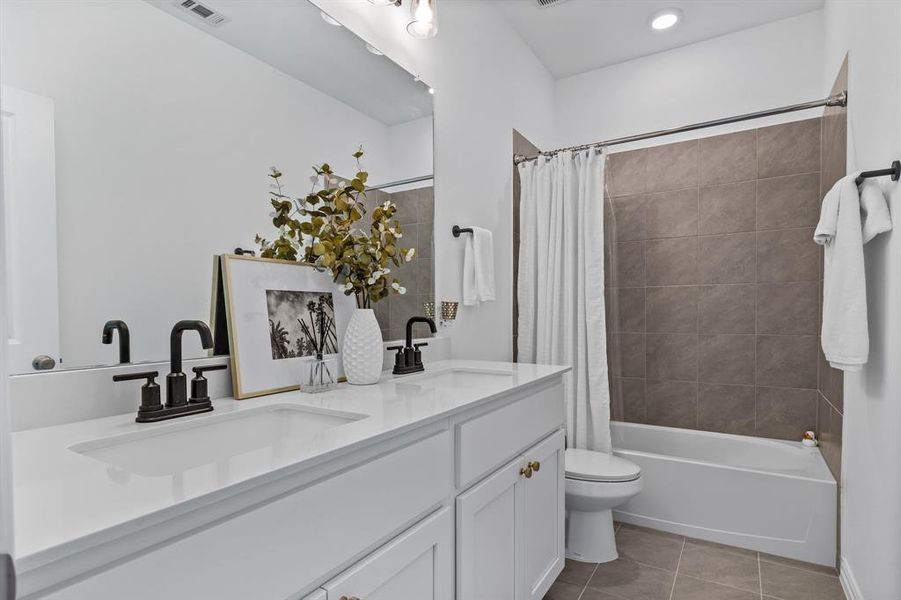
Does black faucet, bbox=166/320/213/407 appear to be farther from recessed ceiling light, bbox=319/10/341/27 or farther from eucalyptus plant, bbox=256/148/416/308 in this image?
recessed ceiling light, bbox=319/10/341/27

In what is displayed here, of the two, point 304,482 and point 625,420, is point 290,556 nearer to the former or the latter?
point 304,482

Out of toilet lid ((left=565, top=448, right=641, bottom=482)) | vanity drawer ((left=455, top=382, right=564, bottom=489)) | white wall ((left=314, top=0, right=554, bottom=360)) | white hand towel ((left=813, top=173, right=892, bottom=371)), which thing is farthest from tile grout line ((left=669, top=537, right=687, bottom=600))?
white wall ((left=314, top=0, right=554, bottom=360))

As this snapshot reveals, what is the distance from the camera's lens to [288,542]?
2.41 feet

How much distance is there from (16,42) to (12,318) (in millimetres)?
510

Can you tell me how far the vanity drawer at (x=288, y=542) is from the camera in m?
0.57

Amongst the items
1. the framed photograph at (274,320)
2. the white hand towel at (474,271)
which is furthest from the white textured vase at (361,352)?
the white hand towel at (474,271)

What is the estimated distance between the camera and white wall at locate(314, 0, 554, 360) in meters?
1.91

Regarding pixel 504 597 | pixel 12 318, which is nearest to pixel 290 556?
pixel 12 318

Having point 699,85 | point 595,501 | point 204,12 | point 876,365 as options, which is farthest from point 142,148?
point 699,85

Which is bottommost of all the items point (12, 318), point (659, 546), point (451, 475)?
point (659, 546)

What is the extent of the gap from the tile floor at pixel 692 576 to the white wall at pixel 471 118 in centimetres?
106

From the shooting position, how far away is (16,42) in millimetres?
890

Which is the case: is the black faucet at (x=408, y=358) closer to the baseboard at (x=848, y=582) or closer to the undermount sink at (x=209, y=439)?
the undermount sink at (x=209, y=439)

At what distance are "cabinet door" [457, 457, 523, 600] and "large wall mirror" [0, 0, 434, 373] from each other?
0.79 metres
